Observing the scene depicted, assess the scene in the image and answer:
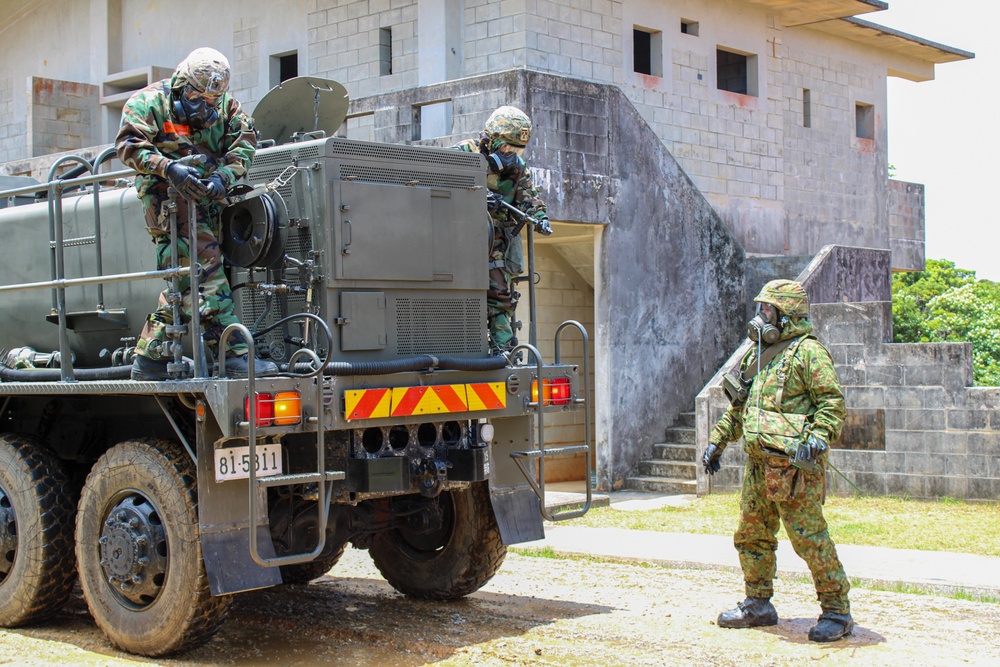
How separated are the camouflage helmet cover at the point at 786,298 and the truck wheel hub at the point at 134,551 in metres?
3.60

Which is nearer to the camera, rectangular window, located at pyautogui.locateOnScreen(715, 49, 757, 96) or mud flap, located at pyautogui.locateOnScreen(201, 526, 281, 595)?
mud flap, located at pyautogui.locateOnScreen(201, 526, 281, 595)

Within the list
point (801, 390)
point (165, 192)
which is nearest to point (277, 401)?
point (165, 192)

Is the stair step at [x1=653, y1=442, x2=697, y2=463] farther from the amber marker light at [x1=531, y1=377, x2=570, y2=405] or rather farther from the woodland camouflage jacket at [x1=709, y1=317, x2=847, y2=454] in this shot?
the woodland camouflage jacket at [x1=709, y1=317, x2=847, y2=454]

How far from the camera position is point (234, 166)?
7.27m

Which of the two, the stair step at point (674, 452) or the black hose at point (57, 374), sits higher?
the black hose at point (57, 374)

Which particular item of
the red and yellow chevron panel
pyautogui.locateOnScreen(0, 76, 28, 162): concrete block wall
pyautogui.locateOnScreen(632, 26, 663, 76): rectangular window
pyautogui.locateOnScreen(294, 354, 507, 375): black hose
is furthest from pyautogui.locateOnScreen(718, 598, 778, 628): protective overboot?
pyautogui.locateOnScreen(0, 76, 28, 162): concrete block wall

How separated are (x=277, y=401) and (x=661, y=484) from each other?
8.36 metres

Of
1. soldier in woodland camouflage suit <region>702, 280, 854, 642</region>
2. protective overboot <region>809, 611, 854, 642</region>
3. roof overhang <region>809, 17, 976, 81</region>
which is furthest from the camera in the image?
roof overhang <region>809, 17, 976, 81</region>

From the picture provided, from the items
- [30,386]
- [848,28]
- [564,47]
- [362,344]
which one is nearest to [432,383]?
[362,344]

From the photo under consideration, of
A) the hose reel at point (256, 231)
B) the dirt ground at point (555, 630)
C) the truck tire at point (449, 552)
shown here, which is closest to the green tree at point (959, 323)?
the dirt ground at point (555, 630)

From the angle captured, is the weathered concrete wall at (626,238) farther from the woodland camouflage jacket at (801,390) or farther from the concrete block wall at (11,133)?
the concrete block wall at (11,133)

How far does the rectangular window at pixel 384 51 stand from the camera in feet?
57.8

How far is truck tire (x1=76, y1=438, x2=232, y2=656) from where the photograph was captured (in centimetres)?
675

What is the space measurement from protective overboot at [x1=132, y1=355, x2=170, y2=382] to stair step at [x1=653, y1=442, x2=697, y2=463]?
27.2ft
